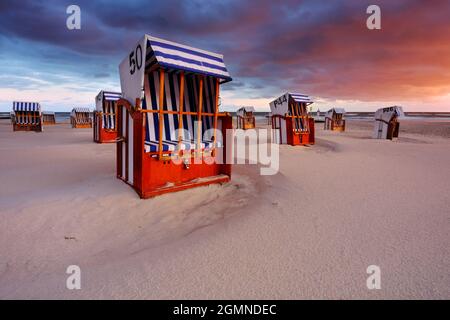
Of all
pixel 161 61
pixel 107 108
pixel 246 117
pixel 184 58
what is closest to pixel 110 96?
pixel 107 108

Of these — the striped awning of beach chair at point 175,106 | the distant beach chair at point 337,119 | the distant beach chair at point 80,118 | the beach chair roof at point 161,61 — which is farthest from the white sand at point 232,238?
the distant beach chair at point 80,118

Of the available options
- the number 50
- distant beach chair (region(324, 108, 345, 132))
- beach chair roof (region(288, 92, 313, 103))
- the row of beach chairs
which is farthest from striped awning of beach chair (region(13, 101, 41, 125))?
distant beach chair (region(324, 108, 345, 132))

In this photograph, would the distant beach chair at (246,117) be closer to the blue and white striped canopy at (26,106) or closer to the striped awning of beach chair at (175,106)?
the blue and white striped canopy at (26,106)

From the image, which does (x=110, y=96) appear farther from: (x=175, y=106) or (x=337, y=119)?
(x=337, y=119)

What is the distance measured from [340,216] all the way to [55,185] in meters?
5.57

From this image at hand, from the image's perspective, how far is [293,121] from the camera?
40.9 ft

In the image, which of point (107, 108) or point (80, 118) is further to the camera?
point (80, 118)

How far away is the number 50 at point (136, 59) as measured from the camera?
14.6ft

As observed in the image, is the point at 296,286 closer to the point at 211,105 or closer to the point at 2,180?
the point at 211,105

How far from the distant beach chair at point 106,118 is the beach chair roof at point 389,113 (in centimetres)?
1586

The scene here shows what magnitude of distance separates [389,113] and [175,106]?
589 inches

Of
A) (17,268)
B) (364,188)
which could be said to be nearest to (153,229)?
(17,268)

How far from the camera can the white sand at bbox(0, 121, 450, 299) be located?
86.2 inches

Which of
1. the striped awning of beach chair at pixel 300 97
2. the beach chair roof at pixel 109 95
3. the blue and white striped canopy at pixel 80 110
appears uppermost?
the blue and white striped canopy at pixel 80 110
